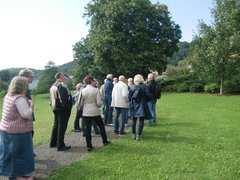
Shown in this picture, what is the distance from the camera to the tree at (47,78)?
60.0 m

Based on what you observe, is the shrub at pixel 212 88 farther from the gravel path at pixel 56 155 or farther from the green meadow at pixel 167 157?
the gravel path at pixel 56 155

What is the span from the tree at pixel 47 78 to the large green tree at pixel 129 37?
21.2m

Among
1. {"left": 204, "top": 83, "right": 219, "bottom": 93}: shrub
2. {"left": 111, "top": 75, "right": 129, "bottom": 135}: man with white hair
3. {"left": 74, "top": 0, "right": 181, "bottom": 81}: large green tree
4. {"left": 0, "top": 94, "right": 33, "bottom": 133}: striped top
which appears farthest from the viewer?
{"left": 74, "top": 0, "right": 181, "bottom": 81}: large green tree

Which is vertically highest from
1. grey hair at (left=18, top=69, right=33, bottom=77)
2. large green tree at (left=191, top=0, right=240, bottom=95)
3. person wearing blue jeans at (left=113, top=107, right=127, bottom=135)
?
large green tree at (left=191, top=0, right=240, bottom=95)

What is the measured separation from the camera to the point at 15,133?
19.0ft

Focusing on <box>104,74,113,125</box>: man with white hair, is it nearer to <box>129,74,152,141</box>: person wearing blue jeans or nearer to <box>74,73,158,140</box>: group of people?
<box>74,73,158,140</box>: group of people

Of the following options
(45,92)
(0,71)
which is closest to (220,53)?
(45,92)

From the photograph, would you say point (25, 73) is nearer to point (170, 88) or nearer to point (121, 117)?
point (121, 117)

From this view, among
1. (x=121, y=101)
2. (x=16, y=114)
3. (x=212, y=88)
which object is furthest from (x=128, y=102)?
(x=212, y=88)

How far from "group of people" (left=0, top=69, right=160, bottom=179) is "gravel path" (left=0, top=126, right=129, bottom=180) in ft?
0.89

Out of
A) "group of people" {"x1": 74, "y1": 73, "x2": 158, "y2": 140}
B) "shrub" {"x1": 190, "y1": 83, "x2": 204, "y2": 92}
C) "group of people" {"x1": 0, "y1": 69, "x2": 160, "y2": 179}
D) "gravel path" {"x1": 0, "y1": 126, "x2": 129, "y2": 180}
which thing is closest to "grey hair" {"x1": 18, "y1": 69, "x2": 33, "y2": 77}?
"group of people" {"x1": 0, "y1": 69, "x2": 160, "y2": 179}

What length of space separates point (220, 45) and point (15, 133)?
1041 inches

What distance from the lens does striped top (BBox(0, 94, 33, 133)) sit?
18.7 feet

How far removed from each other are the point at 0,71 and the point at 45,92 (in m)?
34.0
